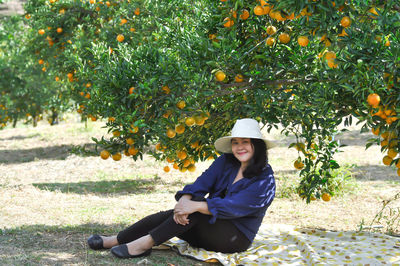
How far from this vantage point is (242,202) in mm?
3604

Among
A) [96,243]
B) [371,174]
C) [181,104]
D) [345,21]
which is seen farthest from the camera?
[371,174]

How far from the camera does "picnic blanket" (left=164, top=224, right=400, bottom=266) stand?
383 centimetres

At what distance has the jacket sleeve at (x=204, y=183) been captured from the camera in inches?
151

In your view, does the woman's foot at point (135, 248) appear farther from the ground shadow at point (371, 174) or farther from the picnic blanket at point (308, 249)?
the ground shadow at point (371, 174)

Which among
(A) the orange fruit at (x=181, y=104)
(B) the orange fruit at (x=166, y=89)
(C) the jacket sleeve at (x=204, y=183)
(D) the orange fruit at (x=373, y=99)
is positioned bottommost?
(C) the jacket sleeve at (x=204, y=183)

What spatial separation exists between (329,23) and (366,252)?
2.12m

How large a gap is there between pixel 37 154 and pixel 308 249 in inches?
331

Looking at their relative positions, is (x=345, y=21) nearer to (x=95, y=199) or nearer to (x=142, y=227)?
(x=142, y=227)

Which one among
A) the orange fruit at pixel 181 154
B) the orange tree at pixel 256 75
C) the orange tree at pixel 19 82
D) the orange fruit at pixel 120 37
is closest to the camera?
the orange tree at pixel 256 75

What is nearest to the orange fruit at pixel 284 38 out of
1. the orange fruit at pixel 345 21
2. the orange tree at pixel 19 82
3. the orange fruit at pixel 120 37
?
the orange fruit at pixel 345 21

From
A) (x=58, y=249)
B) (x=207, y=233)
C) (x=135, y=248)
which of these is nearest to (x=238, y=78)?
(x=207, y=233)

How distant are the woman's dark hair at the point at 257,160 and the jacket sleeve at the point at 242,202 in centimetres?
8

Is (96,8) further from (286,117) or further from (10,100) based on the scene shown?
(10,100)

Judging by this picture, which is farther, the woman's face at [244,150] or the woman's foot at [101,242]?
the woman's foot at [101,242]
